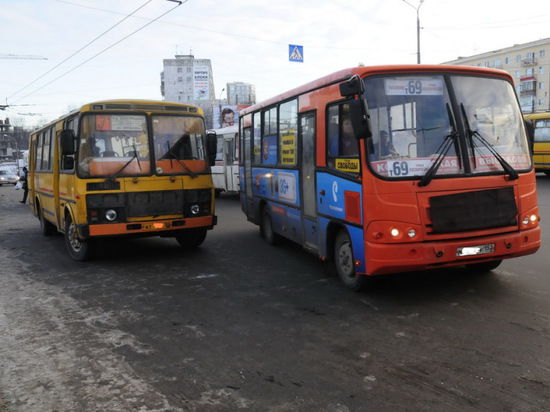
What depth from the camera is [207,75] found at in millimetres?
101312

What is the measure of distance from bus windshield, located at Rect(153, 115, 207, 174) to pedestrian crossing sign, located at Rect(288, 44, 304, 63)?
48.0 ft

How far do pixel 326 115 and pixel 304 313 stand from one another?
103 inches

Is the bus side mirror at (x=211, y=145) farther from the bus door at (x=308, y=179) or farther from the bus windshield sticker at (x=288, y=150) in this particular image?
the bus door at (x=308, y=179)

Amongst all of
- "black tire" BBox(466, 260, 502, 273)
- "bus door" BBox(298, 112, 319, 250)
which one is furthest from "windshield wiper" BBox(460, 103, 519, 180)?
"bus door" BBox(298, 112, 319, 250)

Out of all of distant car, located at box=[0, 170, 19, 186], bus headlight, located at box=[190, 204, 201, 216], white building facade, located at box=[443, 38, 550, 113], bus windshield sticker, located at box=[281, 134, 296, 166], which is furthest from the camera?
white building facade, located at box=[443, 38, 550, 113]

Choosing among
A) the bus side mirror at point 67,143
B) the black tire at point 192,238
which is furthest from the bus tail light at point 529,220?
the bus side mirror at point 67,143

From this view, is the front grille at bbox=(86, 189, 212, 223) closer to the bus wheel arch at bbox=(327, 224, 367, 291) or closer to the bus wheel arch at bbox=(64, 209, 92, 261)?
A: the bus wheel arch at bbox=(64, 209, 92, 261)

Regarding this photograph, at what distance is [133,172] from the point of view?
8555 mm

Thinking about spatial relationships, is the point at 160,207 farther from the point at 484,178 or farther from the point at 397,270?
the point at 484,178

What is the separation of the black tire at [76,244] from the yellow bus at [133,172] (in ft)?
0.06

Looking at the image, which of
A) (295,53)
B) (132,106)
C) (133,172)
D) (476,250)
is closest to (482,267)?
(476,250)

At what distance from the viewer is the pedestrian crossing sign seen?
22919mm

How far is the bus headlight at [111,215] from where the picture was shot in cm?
838

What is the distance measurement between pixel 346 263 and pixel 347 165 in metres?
1.31
